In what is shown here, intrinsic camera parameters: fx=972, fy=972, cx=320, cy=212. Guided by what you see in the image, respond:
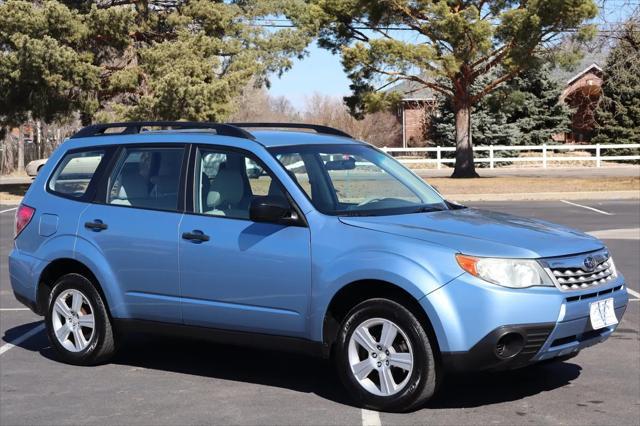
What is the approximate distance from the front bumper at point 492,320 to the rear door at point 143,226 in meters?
2.03

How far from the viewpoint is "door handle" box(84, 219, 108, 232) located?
716 cm

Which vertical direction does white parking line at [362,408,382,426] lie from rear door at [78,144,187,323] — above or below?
below

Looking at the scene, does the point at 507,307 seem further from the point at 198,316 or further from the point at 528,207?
the point at 528,207

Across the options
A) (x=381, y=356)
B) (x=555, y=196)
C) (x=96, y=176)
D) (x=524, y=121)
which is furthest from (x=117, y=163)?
(x=524, y=121)

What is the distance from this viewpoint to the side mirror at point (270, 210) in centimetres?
619

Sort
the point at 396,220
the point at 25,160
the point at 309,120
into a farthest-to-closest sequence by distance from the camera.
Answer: the point at 309,120
the point at 25,160
the point at 396,220

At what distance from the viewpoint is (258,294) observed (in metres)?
6.36

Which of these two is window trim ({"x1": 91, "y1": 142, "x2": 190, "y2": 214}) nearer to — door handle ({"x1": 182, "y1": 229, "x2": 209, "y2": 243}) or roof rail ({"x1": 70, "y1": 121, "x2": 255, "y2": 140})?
roof rail ({"x1": 70, "y1": 121, "x2": 255, "y2": 140})

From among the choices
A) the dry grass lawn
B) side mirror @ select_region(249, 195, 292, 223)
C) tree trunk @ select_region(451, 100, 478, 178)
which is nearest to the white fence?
tree trunk @ select_region(451, 100, 478, 178)

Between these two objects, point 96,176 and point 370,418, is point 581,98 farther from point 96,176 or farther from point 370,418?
point 370,418

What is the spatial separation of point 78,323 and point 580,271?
148 inches

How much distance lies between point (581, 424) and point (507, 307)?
2.75ft

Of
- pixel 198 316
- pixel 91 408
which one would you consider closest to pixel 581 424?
pixel 198 316

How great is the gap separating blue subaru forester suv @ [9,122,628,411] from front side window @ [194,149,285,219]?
11 mm
